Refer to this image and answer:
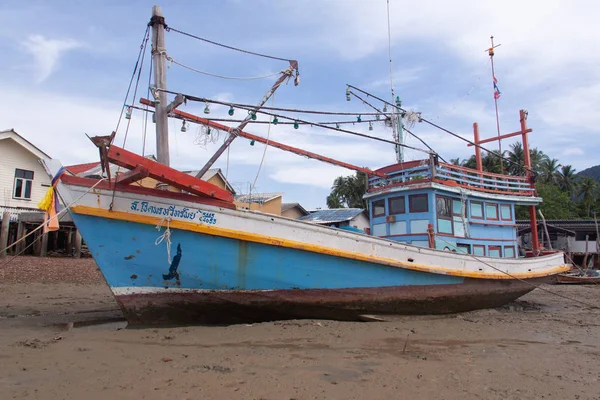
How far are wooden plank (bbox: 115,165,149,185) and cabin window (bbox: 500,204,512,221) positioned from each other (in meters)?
9.08

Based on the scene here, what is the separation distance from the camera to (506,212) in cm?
1118

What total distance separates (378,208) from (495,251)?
3.16 meters

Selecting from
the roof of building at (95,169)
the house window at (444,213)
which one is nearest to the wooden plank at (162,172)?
the house window at (444,213)

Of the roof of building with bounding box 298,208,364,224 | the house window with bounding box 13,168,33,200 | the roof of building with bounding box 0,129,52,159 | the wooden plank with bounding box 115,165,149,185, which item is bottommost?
the wooden plank with bounding box 115,165,149,185

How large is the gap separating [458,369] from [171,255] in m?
4.24

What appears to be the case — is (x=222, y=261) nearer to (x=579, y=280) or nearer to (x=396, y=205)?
(x=396, y=205)

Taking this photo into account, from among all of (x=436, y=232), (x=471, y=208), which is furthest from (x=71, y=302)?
(x=471, y=208)

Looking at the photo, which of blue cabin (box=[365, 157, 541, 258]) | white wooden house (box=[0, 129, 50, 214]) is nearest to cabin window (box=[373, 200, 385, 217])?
blue cabin (box=[365, 157, 541, 258])

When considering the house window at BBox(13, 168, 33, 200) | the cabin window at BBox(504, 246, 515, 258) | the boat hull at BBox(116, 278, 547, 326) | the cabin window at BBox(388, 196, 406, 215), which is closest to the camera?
the boat hull at BBox(116, 278, 547, 326)

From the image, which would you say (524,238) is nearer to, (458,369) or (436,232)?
(436,232)

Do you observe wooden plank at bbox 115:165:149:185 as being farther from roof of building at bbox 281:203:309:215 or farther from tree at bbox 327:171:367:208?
tree at bbox 327:171:367:208

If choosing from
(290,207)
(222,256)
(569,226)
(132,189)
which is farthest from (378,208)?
(569,226)

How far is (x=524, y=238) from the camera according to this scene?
92.8 feet

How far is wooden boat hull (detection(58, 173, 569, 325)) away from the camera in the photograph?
20.6ft
